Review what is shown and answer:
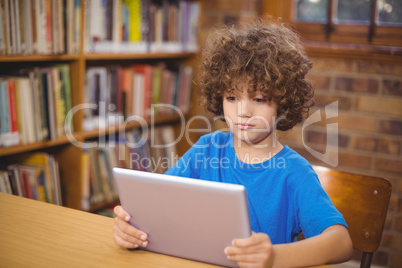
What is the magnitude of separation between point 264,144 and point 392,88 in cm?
144

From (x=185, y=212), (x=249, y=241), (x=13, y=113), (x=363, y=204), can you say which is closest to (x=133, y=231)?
(x=185, y=212)

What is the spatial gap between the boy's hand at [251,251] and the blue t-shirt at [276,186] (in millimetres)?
217

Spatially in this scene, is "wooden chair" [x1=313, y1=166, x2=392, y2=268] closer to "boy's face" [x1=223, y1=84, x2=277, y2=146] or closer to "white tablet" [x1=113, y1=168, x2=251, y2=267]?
"boy's face" [x1=223, y1=84, x2=277, y2=146]

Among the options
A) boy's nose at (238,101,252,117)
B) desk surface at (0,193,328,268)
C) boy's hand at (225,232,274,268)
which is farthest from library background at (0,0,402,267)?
boy's hand at (225,232,274,268)

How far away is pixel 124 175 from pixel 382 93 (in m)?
1.92

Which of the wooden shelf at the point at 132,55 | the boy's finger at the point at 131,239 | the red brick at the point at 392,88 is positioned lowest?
the boy's finger at the point at 131,239

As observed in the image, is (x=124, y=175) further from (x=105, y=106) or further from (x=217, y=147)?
(x=105, y=106)

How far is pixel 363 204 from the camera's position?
4.16ft

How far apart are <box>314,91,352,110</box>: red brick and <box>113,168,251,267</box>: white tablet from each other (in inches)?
70.6

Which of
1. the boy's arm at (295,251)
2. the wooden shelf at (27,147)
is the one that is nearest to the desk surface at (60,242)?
the boy's arm at (295,251)

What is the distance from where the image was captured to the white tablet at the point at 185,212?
76cm

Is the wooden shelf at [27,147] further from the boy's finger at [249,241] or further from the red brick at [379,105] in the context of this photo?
the red brick at [379,105]

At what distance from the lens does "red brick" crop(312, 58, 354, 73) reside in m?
2.44

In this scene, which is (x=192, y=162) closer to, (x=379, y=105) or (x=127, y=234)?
(x=127, y=234)
